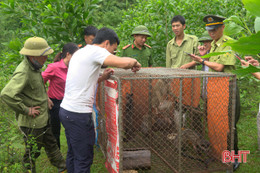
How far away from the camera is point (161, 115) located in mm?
4203

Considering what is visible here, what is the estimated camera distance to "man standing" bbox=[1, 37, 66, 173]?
9.41ft

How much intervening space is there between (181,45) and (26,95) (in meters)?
2.95

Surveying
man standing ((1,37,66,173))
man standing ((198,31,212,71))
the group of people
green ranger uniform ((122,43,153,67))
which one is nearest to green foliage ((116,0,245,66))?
green ranger uniform ((122,43,153,67))

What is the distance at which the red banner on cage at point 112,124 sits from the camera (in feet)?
9.26

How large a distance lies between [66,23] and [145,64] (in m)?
1.86

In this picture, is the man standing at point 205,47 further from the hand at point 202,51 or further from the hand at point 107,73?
the hand at point 107,73

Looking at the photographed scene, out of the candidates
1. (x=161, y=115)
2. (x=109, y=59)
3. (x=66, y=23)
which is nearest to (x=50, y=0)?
(x=66, y=23)

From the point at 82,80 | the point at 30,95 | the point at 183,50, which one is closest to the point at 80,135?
the point at 82,80

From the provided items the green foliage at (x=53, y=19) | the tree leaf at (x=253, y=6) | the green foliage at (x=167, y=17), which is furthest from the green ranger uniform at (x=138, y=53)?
the tree leaf at (x=253, y=6)

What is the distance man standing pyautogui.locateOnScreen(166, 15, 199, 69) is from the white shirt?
227cm

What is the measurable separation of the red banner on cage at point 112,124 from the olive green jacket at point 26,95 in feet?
2.83

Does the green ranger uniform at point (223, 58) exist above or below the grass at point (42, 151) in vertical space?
above

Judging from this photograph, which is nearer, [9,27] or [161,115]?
[161,115]

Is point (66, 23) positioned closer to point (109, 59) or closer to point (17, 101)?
point (17, 101)
